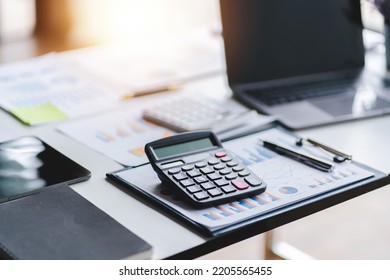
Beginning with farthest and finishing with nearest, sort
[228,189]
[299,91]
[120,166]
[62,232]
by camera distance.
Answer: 1. [299,91]
2. [120,166]
3. [228,189]
4. [62,232]

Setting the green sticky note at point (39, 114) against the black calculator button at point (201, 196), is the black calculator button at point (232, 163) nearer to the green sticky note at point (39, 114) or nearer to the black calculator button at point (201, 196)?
the black calculator button at point (201, 196)

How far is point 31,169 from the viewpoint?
1.14 m

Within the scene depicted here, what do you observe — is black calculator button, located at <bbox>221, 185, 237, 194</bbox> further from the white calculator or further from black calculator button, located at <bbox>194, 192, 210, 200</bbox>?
the white calculator

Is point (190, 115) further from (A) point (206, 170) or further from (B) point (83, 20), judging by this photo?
(B) point (83, 20)

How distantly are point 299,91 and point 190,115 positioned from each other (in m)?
0.29

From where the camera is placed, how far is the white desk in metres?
0.97

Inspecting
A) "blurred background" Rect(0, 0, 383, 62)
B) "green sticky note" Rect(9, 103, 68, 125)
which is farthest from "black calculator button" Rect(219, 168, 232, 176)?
"blurred background" Rect(0, 0, 383, 62)

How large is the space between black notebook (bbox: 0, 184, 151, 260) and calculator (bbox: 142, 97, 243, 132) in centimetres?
36

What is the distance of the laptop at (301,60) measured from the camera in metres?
1.47

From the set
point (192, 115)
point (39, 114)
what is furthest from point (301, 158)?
point (39, 114)

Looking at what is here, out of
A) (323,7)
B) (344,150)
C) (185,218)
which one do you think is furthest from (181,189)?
(323,7)

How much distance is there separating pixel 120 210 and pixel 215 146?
0.72ft
